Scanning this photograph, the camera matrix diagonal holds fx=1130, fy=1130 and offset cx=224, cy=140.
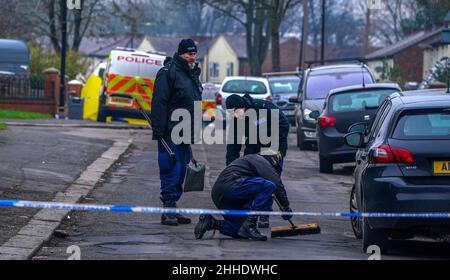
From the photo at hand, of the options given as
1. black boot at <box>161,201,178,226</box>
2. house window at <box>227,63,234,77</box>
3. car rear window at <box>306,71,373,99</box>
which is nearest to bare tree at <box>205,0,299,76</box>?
car rear window at <box>306,71,373,99</box>

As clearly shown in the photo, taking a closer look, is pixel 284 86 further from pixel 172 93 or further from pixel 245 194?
pixel 245 194

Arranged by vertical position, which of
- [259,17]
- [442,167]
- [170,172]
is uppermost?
[259,17]

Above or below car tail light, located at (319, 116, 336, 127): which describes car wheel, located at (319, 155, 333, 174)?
below

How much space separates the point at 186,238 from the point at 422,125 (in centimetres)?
256

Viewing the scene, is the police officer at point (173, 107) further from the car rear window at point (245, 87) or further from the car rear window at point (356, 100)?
the car rear window at point (245, 87)

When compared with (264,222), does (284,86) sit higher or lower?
higher

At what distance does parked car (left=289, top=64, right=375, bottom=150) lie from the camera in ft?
80.6

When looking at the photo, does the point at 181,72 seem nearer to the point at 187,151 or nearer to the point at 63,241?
the point at 187,151

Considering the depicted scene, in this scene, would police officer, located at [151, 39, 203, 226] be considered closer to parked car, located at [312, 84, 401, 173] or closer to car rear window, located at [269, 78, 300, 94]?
parked car, located at [312, 84, 401, 173]

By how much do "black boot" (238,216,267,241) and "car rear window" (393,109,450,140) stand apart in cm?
173

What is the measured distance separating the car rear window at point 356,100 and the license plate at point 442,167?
9984mm

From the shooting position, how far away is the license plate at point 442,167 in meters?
9.49

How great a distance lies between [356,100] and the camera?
19719mm

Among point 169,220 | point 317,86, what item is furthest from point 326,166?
point 169,220
